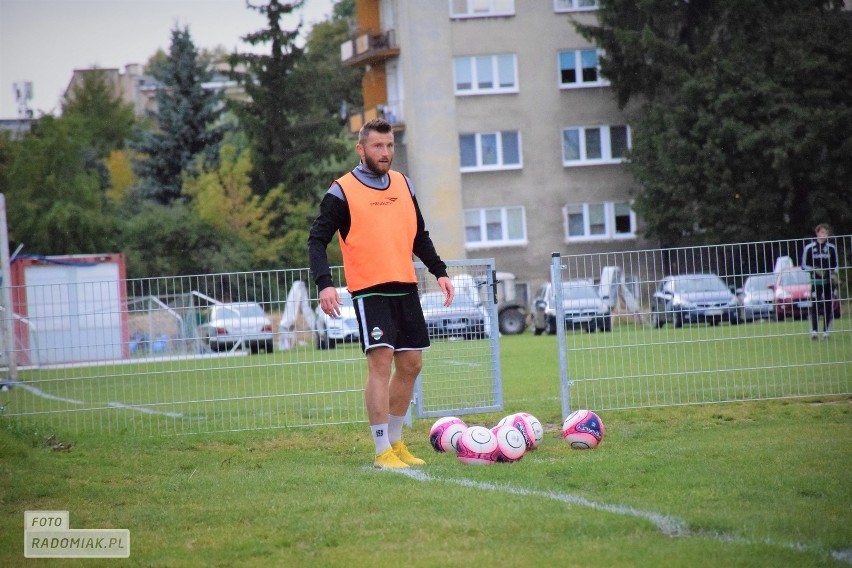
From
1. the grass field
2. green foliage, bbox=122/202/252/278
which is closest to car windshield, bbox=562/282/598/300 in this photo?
the grass field

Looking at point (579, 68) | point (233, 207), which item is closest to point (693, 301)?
point (579, 68)

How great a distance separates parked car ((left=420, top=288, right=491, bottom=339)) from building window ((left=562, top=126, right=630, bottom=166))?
40307 mm

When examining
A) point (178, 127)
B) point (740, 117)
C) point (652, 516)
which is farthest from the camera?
point (178, 127)

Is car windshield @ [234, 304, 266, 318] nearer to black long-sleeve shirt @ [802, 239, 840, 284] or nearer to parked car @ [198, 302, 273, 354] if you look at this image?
parked car @ [198, 302, 273, 354]

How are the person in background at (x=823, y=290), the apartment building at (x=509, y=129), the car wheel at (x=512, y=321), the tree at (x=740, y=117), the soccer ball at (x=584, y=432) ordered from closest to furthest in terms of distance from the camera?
the soccer ball at (x=584, y=432), the person in background at (x=823, y=290), the car wheel at (x=512, y=321), the tree at (x=740, y=117), the apartment building at (x=509, y=129)

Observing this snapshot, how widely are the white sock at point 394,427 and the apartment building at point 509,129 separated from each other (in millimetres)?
40840

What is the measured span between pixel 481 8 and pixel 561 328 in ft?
134

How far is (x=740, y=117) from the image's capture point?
144 ft

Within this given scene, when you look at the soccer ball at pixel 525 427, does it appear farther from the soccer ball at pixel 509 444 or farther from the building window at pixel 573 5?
the building window at pixel 573 5

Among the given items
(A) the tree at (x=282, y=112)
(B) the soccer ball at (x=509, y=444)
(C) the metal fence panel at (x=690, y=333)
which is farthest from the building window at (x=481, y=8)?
(B) the soccer ball at (x=509, y=444)

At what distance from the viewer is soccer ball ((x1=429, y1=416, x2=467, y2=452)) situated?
8.94m

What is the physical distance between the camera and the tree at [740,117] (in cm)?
4288

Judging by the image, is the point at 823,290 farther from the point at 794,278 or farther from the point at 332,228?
the point at 332,228

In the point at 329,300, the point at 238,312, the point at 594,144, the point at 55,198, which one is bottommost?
the point at 238,312
